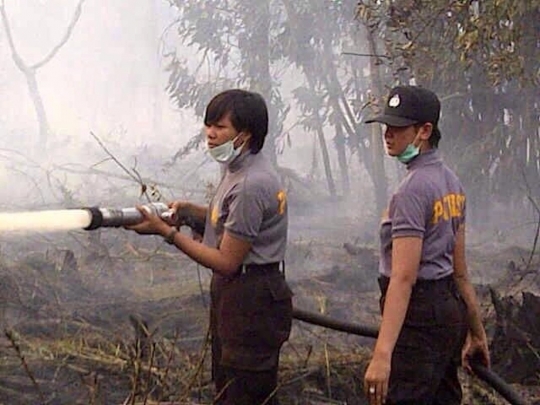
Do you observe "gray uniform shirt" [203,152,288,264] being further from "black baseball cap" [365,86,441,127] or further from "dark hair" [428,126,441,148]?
"dark hair" [428,126,441,148]

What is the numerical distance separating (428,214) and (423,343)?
0.47 meters

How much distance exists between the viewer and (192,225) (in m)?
3.35

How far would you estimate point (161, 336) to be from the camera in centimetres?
552

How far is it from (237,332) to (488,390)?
2.00m

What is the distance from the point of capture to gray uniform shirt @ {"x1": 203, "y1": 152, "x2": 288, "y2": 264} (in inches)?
113

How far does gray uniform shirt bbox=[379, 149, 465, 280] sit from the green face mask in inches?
0.7

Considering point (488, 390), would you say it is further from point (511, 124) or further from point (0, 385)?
point (511, 124)

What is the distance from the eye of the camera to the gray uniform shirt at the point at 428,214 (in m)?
2.74

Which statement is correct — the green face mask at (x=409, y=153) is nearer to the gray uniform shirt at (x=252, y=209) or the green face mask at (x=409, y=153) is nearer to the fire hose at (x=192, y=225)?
the gray uniform shirt at (x=252, y=209)

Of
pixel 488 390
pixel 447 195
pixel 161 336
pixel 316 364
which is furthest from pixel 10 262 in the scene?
pixel 447 195

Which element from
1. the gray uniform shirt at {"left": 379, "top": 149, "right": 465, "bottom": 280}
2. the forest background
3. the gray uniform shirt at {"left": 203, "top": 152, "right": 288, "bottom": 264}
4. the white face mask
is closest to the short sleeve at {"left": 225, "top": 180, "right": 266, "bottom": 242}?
the gray uniform shirt at {"left": 203, "top": 152, "right": 288, "bottom": 264}

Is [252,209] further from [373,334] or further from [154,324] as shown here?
[154,324]

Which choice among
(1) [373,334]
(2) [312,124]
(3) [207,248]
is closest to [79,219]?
(3) [207,248]

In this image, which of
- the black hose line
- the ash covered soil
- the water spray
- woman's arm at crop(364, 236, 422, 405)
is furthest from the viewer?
the ash covered soil
